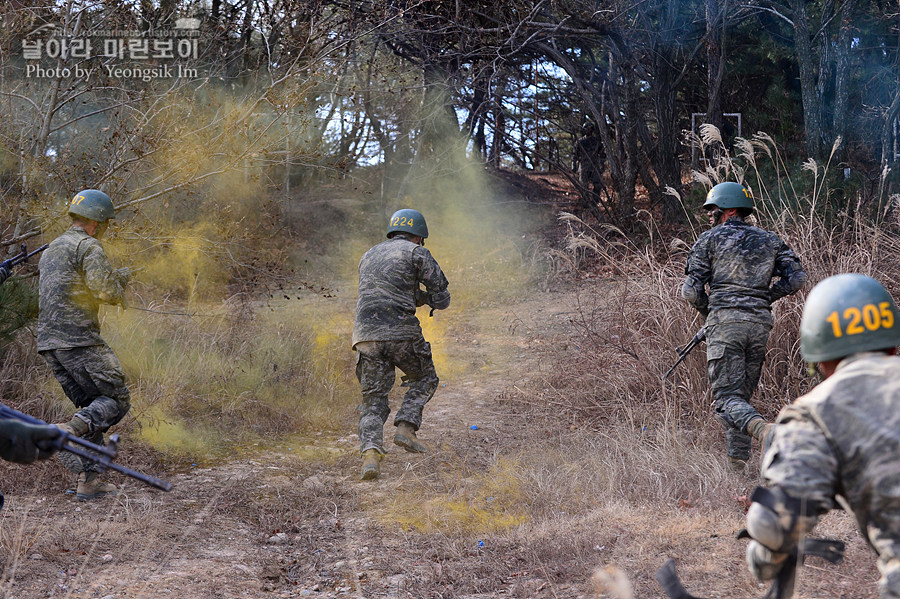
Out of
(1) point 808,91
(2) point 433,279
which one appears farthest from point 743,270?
(1) point 808,91

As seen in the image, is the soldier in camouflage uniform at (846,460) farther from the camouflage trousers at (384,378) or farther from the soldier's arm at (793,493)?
the camouflage trousers at (384,378)

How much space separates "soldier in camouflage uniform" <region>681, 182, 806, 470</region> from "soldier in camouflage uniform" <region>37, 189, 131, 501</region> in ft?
13.1

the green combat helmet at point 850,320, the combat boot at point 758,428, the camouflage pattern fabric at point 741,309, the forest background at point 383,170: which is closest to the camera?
the green combat helmet at point 850,320

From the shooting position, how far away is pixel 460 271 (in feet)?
51.6

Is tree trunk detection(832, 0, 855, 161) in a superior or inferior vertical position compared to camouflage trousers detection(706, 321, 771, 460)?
superior

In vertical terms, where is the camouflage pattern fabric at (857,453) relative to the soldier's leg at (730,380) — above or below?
above

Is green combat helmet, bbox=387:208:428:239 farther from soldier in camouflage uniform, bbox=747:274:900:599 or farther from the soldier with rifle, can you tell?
soldier in camouflage uniform, bbox=747:274:900:599

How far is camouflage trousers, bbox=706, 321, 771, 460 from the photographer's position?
5.34 m

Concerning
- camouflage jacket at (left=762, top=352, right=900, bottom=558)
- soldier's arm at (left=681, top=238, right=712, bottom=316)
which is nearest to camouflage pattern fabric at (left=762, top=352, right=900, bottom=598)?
camouflage jacket at (left=762, top=352, right=900, bottom=558)

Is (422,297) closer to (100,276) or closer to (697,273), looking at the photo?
(697,273)

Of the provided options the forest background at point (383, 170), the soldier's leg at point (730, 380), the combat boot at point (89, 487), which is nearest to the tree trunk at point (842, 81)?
the forest background at point (383, 170)

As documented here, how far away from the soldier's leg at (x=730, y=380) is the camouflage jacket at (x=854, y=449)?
132 inches

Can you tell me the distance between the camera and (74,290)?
5422mm

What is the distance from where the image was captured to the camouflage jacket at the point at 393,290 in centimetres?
628
